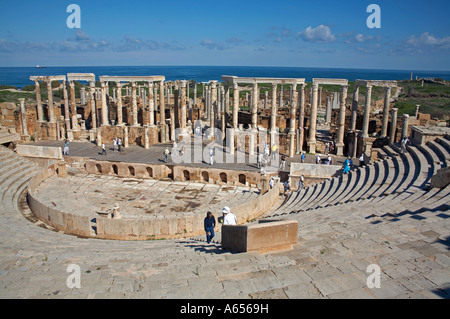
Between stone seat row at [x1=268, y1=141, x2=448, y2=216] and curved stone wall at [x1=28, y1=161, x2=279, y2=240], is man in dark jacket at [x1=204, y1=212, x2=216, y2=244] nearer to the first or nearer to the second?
curved stone wall at [x1=28, y1=161, x2=279, y2=240]

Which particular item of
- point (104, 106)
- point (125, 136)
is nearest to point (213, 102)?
point (125, 136)

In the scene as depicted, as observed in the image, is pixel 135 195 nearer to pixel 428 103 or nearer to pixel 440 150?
pixel 440 150

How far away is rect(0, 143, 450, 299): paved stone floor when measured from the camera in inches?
267

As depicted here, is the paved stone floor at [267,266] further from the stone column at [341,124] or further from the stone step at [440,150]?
the stone column at [341,124]

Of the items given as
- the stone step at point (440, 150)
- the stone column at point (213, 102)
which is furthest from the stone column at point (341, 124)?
the stone column at point (213, 102)

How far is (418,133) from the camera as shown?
65.4ft

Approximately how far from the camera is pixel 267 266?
7.85m

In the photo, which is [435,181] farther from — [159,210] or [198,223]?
[159,210]

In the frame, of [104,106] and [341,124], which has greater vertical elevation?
[104,106]

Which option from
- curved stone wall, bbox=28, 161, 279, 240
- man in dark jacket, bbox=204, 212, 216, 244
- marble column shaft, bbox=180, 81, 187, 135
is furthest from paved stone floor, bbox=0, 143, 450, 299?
marble column shaft, bbox=180, 81, 187, 135

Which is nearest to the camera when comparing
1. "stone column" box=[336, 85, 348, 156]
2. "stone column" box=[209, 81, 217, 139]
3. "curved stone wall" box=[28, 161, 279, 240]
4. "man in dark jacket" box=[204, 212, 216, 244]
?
"man in dark jacket" box=[204, 212, 216, 244]

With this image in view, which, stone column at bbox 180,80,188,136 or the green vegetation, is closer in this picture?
stone column at bbox 180,80,188,136

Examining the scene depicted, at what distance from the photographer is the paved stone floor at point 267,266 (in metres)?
6.79

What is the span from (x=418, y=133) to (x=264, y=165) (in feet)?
28.6
